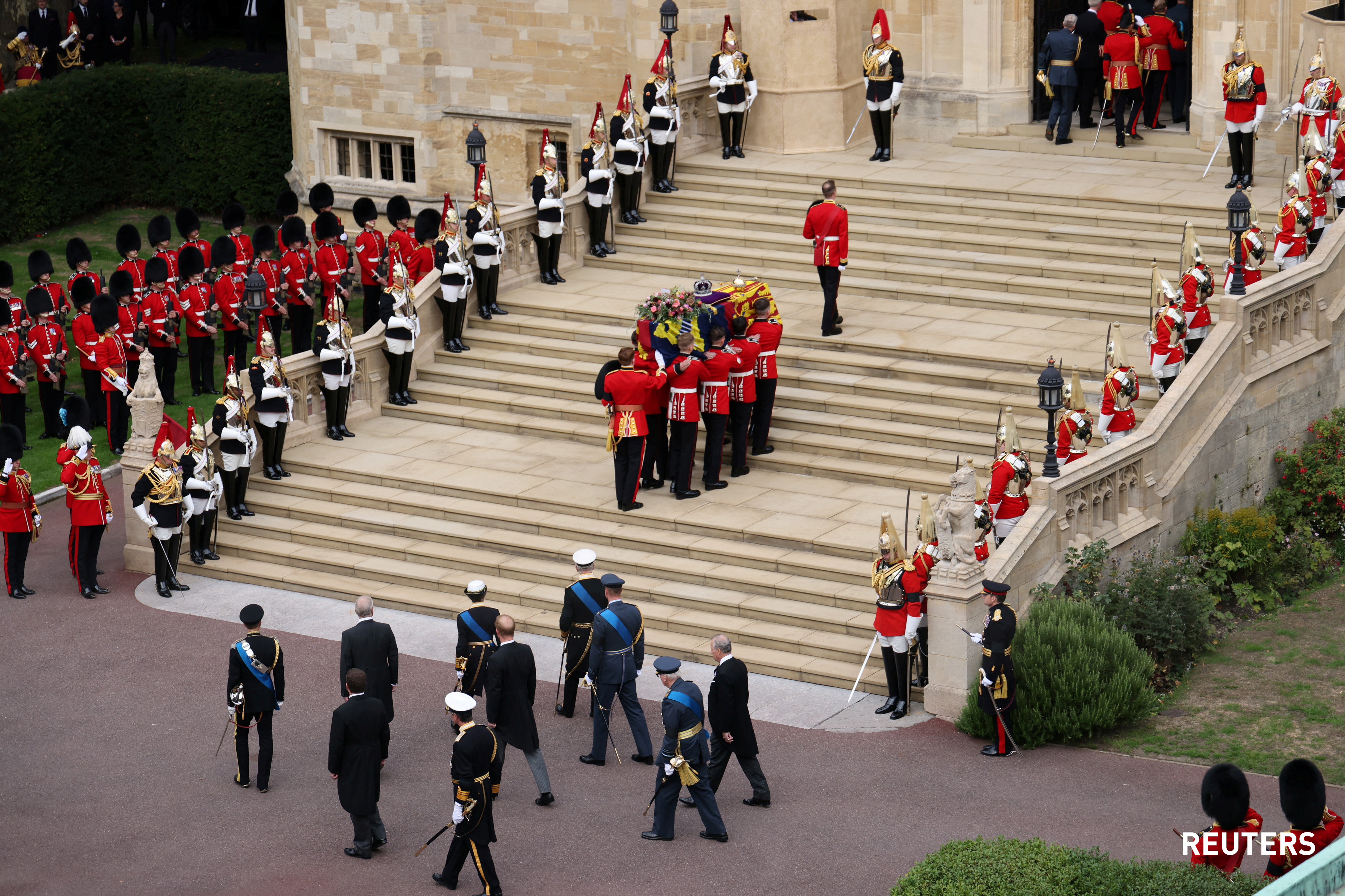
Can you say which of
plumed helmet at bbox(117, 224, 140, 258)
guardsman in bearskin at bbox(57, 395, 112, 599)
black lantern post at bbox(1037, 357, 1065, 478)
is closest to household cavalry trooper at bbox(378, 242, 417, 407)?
guardsman in bearskin at bbox(57, 395, 112, 599)

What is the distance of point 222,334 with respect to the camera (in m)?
28.5

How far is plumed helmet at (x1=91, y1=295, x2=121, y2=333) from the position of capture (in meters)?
23.6

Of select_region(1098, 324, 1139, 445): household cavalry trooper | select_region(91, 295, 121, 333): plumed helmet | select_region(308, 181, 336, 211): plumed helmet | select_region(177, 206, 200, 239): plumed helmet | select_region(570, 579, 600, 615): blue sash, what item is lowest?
select_region(570, 579, 600, 615): blue sash

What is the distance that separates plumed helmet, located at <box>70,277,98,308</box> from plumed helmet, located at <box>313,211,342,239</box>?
118 inches

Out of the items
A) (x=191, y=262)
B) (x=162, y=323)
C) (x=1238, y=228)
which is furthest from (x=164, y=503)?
(x=1238, y=228)

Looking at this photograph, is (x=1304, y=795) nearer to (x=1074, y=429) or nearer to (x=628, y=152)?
(x=1074, y=429)

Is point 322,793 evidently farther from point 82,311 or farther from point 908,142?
point 908,142

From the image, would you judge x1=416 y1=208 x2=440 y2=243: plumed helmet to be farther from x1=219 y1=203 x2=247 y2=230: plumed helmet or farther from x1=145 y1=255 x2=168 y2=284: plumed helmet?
x1=219 y1=203 x2=247 y2=230: plumed helmet

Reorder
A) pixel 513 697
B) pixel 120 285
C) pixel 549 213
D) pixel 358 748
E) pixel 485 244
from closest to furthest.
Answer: pixel 358 748 → pixel 513 697 → pixel 485 244 → pixel 549 213 → pixel 120 285

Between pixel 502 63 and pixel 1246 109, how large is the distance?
1143 cm

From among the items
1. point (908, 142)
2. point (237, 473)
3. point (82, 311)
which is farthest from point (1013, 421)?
point (82, 311)

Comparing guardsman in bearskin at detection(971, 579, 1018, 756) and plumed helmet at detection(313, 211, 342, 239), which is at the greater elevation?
plumed helmet at detection(313, 211, 342, 239)

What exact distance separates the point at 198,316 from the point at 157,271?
77 cm

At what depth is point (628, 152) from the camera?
24.7m
